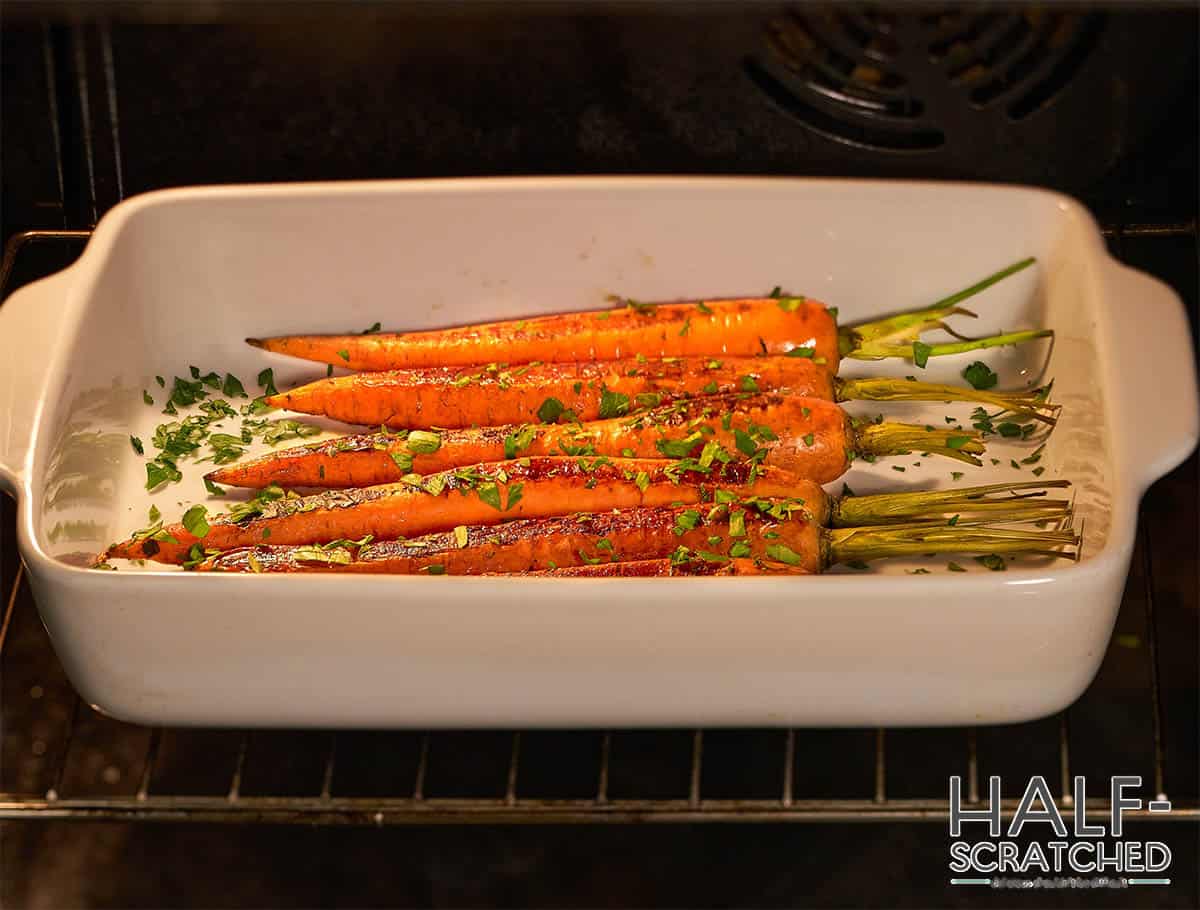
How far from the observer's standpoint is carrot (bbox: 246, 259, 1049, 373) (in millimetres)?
1374

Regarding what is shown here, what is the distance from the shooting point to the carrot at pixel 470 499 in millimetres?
1230

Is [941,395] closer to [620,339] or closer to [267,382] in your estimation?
[620,339]

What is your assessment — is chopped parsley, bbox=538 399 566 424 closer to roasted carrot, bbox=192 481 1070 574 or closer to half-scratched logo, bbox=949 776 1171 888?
roasted carrot, bbox=192 481 1070 574

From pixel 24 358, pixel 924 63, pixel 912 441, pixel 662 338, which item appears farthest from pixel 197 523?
pixel 924 63

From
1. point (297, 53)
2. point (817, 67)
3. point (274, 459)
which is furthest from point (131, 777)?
point (817, 67)

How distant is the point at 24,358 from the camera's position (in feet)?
→ 4.12

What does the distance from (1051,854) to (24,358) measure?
0.97 metres

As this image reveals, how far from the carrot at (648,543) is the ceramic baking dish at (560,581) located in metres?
0.05

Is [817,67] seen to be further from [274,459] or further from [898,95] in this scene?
[274,459]

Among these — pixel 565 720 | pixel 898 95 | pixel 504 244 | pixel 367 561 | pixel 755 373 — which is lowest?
pixel 565 720

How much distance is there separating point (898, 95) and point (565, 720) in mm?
655

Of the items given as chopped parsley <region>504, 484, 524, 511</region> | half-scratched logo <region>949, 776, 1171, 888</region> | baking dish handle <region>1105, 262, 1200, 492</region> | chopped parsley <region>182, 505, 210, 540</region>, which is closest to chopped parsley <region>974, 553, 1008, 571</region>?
baking dish handle <region>1105, 262, 1200, 492</region>

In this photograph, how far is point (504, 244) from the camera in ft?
4.58

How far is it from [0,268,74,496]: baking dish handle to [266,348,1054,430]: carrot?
0.19 m
